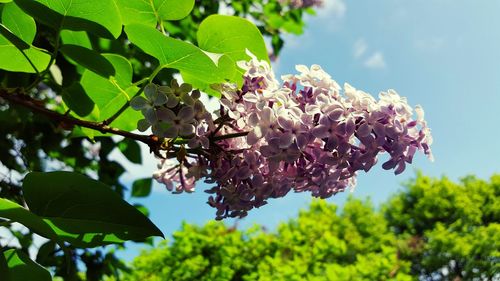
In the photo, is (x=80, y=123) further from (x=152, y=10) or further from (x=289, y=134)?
(x=289, y=134)

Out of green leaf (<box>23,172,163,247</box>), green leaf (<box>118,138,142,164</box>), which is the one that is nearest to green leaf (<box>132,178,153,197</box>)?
green leaf (<box>118,138,142,164</box>)

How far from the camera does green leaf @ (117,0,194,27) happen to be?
93 centimetres

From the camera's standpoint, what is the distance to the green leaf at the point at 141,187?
7.09ft

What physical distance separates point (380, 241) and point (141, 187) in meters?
16.8

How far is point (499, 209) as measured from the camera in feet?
61.6

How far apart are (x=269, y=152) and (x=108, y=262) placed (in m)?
2.40

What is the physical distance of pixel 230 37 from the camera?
3.10 ft

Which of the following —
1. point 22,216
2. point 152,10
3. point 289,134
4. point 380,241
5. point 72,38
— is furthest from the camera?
point 380,241

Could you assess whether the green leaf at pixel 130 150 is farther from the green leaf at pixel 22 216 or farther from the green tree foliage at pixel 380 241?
the green tree foliage at pixel 380 241

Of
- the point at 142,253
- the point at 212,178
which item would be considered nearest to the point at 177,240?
the point at 142,253

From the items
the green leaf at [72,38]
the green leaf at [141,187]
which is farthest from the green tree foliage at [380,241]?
the green leaf at [72,38]

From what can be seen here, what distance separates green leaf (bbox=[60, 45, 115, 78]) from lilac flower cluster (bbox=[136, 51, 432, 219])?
119 mm

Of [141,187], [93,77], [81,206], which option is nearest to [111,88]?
[93,77]

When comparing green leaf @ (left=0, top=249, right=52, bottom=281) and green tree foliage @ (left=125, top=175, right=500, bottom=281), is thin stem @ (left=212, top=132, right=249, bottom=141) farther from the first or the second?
green tree foliage @ (left=125, top=175, right=500, bottom=281)
